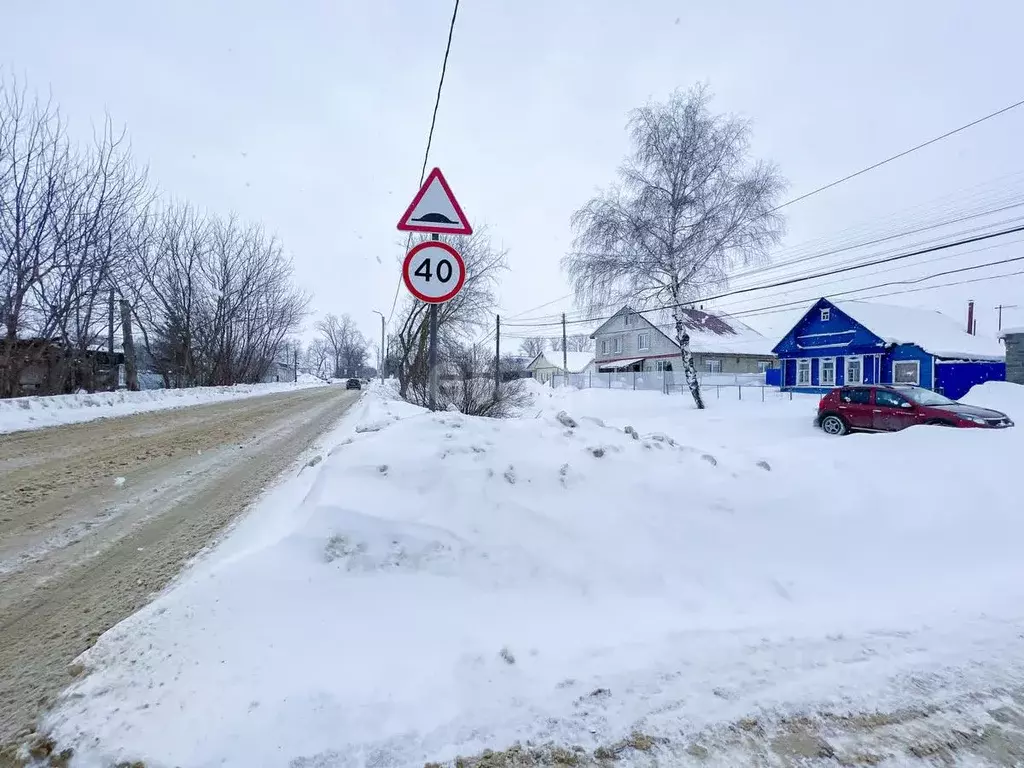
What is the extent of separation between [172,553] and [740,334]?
45.1 metres

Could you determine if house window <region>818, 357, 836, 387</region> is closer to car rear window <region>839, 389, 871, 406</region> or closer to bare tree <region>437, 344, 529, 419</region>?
car rear window <region>839, 389, 871, 406</region>

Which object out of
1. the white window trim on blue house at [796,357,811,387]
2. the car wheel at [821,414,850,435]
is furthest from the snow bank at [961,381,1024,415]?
the white window trim on blue house at [796,357,811,387]

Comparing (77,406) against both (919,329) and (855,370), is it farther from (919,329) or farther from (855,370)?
(919,329)

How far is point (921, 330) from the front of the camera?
26344 mm

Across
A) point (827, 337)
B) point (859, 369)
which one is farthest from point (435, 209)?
point (827, 337)

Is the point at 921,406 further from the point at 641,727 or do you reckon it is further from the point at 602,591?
the point at 641,727

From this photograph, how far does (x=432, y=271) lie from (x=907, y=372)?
3006 cm

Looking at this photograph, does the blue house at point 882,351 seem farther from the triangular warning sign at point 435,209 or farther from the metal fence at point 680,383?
the triangular warning sign at point 435,209

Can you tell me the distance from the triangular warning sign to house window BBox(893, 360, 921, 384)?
2936cm

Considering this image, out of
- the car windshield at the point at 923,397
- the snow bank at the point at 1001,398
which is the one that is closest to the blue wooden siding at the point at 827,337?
the snow bank at the point at 1001,398

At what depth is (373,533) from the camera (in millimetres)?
2920

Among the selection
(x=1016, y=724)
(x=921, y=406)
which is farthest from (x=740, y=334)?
(x=1016, y=724)

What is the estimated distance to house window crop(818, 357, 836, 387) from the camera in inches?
1089

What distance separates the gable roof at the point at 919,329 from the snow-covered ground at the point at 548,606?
2578cm
